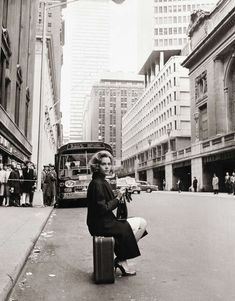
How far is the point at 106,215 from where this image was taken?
15.4 feet

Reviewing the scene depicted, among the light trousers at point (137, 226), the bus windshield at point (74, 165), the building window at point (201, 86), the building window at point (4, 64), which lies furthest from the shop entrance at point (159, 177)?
the light trousers at point (137, 226)

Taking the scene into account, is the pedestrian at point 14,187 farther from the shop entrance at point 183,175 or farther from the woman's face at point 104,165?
the shop entrance at point 183,175

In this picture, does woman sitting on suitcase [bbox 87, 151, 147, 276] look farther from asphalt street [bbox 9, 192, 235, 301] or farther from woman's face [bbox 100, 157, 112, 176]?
asphalt street [bbox 9, 192, 235, 301]

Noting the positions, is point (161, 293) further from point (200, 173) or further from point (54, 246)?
point (200, 173)

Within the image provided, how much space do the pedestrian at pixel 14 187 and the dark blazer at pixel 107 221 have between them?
12354mm

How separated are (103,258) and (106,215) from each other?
0.51 metres

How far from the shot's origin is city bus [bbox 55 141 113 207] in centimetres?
1702

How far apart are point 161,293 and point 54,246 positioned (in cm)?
357

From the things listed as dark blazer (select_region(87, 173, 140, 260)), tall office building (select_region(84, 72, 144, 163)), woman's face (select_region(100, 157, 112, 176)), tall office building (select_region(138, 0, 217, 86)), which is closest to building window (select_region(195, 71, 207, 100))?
tall office building (select_region(138, 0, 217, 86))

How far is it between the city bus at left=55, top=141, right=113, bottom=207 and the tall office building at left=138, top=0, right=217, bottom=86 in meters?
74.9

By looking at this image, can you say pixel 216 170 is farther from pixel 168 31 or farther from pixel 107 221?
pixel 168 31

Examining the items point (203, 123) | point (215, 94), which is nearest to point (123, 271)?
point (215, 94)

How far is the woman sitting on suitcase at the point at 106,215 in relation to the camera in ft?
15.3

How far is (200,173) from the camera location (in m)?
45.0
